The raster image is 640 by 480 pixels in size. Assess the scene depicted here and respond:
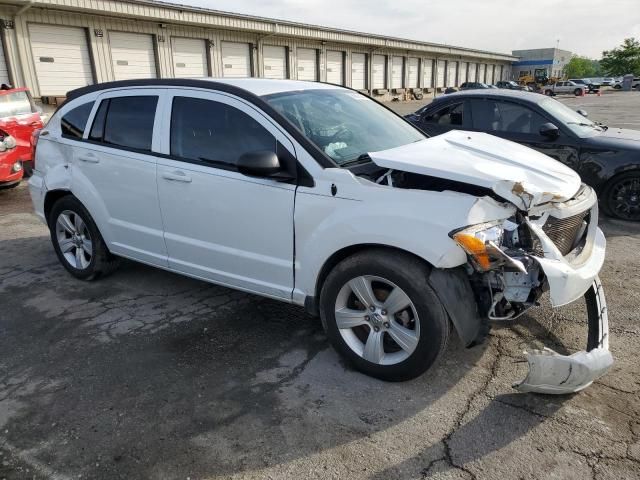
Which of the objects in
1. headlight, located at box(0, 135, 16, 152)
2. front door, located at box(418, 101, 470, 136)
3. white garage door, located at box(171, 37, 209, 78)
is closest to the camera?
front door, located at box(418, 101, 470, 136)

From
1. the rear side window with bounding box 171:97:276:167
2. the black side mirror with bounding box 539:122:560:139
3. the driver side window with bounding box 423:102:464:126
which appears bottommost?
the black side mirror with bounding box 539:122:560:139

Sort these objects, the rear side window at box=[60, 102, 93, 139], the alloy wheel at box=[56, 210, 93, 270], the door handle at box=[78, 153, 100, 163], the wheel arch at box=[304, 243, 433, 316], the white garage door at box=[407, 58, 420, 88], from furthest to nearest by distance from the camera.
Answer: the white garage door at box=[407, 58, 420, 88] < the alloy wheel at box=[56, 210, 93, 270] < the rear side window at box=[60, 102, 93, 139] < the door handle at box=[78, 153, 100, 163] < the wheel arch at box=[304, 243, 433, 316]

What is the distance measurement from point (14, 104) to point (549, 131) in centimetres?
978

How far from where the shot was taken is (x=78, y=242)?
4844mm

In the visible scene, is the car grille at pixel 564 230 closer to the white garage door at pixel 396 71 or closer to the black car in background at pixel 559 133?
the black car in background at pixel 559 133

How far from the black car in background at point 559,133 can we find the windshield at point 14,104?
7.92 meters

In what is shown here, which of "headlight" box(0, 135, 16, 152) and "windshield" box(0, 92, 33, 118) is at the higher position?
"windshield" box(0, 92, 33, 118)

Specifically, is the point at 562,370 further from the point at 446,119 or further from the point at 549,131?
the point at 446,119

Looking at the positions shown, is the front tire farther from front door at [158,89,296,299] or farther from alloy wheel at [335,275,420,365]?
front door at [158,89,296,299]

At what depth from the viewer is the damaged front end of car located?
2674mm

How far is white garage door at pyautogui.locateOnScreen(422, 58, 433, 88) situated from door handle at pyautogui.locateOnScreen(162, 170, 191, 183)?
43951 millimetres

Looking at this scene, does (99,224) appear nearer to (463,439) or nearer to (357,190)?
(357,190)

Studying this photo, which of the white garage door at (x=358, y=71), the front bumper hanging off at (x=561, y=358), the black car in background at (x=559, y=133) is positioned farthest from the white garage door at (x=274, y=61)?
the front bumper hanging off at (x=561, y=358)

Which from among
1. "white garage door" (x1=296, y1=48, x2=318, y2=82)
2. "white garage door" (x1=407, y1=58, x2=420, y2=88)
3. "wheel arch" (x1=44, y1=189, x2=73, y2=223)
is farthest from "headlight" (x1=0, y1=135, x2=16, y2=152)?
"white garage door" (x1=407, y1=58, x2=420, y2=88)
